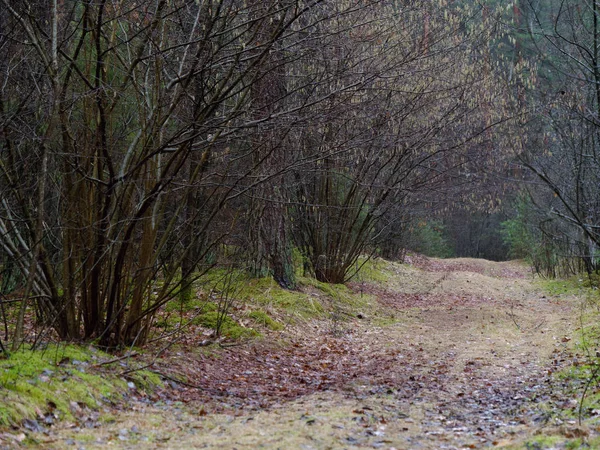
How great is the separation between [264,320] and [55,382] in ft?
15.1

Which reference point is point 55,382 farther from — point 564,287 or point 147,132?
point 564,287

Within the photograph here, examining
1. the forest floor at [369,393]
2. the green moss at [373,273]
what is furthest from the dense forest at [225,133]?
the green moss at [373,273]

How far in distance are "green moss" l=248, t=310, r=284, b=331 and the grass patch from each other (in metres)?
3.40

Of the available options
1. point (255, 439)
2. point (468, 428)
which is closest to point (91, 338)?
point (255, 439)

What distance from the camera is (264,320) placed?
9258mm

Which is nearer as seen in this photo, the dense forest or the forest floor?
the forest floor

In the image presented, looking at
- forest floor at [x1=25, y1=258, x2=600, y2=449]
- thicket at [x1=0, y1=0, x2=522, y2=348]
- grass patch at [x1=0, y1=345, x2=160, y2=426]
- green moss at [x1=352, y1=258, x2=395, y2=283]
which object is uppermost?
thicket at [x1=0, y1=0, x2=522, y2=348]

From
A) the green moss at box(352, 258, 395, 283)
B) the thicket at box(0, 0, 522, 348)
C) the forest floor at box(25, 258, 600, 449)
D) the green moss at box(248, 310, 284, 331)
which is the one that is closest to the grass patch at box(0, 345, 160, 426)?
the forest floor at box(25, 258, 600, 449)

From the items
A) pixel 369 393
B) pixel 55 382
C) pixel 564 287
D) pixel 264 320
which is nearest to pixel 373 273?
pixel 564 287

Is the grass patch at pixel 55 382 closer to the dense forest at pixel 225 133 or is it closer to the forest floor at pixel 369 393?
the forest floor at pixel 369 393

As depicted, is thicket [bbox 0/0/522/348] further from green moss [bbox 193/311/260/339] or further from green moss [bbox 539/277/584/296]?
green moss [bbox 539/277/584/296]

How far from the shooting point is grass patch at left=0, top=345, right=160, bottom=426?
14.2ft

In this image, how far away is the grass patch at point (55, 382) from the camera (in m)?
4.32

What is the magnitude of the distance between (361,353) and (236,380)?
257cm
